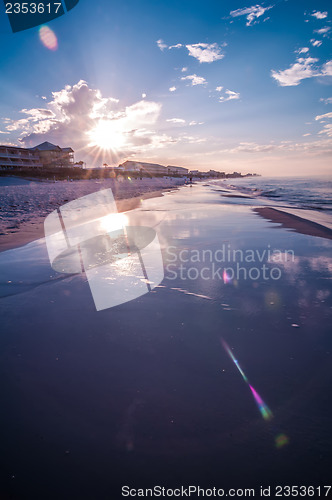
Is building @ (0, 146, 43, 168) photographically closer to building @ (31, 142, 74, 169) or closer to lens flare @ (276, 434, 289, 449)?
building @ (31, 142, 74, 169)

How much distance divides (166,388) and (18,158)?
240 feet

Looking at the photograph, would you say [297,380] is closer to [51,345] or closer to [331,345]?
[331,345]

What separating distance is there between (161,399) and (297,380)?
110 cm

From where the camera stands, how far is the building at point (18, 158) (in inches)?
2200

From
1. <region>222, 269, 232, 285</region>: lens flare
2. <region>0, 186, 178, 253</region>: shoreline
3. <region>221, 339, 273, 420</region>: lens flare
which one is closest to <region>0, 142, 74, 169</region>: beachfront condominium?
<region>0, 186, 178, 253</region>: shoreline

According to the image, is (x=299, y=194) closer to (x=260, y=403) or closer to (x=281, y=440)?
(x=260, y=403)

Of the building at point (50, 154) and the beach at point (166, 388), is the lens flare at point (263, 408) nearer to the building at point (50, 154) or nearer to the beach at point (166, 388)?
the beach at point (166, 388)

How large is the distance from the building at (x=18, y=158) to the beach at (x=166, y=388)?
67.2 m

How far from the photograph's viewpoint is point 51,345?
2.37 m

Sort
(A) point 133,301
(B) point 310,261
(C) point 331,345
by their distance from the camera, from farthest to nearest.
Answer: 1. (B) point 310,261
2. (A) point 133,301
3. (C) point 331,345

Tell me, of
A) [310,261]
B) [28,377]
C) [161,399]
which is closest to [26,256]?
[28,377]

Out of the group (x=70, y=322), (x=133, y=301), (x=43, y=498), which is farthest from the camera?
(x=133, y=301)

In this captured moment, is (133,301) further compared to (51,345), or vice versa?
(133,301)

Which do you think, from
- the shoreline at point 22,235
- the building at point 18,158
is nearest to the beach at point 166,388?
the shoreline at point 22,235
